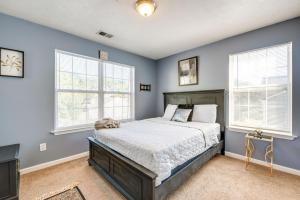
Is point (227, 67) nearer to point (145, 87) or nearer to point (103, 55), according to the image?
point (145, 87)

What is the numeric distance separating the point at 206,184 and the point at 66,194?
1.89m

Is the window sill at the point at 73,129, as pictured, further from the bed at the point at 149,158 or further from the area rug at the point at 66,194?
the area rug at the point at 66,194

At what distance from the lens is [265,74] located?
267 centimetres

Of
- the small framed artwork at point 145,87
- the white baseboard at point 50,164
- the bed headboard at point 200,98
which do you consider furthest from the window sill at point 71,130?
the bed headboard at point 200,98

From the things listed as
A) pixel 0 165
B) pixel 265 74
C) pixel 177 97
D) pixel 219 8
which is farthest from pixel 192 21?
pixel 0 165

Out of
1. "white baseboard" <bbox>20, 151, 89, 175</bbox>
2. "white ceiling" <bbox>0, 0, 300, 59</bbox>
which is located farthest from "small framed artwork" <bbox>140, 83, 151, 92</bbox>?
"white baseboard" <bbox>20, 151, 89, 175</bbox>

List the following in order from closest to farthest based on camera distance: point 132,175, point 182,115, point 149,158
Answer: point 149,158 → point 132,175 → point 182,115

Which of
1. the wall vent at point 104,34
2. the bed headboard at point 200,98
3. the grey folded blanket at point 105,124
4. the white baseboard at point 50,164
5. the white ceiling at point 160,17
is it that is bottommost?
the white baseboard at point 50,164

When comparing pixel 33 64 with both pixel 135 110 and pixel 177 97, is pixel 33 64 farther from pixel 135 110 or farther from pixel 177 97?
pixel 177 97

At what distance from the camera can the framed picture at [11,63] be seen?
84.7 inches

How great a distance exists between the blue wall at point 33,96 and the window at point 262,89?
3444 millimetres

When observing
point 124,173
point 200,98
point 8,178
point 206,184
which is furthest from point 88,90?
point 206,184

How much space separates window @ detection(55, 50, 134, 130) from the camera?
2.80m

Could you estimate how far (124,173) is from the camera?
1741 millimetres
